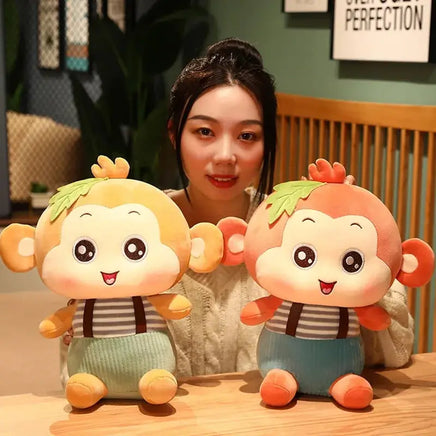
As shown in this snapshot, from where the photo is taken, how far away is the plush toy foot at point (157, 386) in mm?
1033

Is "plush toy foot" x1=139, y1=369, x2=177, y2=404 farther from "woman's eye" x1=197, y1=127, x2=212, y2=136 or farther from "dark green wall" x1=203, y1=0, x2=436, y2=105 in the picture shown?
"dark green wall" x1=203, y1=0, x2=436, y2=105

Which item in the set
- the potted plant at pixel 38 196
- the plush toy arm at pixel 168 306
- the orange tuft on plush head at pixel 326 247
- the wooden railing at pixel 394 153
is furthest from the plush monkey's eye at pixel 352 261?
the potted plant at pixel 38 196

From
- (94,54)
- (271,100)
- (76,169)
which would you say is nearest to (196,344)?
(271,100)

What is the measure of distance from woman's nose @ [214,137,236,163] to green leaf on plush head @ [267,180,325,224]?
36 cm

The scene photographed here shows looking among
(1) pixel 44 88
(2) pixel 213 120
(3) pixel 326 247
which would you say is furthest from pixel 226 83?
(1) pixel 44 88

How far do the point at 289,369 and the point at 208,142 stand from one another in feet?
1.75

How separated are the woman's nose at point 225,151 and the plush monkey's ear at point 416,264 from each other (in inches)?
17.7

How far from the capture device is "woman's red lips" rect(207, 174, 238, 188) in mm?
1483

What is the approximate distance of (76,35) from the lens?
4.41 m

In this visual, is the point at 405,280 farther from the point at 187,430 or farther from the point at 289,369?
the point at 187,430

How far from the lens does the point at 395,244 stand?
3.48 feet

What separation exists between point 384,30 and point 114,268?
170 cm

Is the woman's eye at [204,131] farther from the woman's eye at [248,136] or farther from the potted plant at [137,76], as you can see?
the potted plant at [137,76]

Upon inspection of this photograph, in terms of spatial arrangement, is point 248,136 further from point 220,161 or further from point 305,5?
point 305,5
